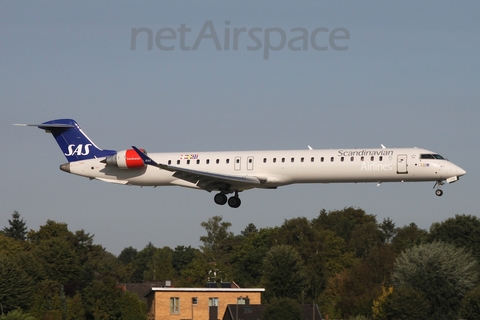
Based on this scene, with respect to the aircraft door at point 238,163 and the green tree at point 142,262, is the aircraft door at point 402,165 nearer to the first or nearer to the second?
the aircraft door at point 238,163

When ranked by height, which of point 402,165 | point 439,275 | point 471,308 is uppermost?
point 402,165

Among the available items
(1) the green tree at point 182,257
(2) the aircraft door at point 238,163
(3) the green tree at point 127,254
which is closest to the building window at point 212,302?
(2) the aircraft door at point 238,163

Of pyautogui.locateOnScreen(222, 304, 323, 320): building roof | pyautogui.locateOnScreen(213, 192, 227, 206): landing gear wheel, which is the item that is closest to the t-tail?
pyautogui.locateOnScreen(213, 192, 227, 206): landing gear wheel

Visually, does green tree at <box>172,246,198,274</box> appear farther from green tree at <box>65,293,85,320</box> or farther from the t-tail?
the t-tail

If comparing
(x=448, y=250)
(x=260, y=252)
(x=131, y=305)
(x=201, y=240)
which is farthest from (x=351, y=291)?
(x=201, y=240)

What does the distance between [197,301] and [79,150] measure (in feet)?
64.6

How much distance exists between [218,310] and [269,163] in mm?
22849

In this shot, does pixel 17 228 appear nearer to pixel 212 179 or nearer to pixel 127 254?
pixel 127 254

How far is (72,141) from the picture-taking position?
165ft

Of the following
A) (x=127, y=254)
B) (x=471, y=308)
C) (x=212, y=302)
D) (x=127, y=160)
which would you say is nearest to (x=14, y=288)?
(x=212, y=302)

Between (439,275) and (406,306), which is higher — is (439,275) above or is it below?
above

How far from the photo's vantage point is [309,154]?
145 ft

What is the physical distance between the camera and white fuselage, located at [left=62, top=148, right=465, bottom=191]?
142 ft

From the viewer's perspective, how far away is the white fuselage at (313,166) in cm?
4319
